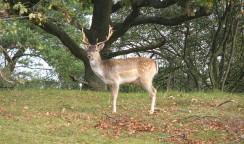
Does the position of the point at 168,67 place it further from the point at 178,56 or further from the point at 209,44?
the point at 209,44

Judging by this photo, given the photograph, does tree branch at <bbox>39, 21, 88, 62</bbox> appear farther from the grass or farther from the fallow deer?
the fallow deer

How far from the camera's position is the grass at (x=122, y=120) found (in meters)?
7.70

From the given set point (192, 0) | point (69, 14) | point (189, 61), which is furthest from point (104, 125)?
point (189, 61)

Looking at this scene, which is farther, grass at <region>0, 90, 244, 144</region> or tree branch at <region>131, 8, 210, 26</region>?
tree branch at <region>131, 8, 210, 26</region>

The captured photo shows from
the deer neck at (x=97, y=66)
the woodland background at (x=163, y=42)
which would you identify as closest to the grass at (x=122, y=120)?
the deer neck at (x=97, y=66)

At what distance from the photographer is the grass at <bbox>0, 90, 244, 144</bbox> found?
303 inches

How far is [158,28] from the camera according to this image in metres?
19.0

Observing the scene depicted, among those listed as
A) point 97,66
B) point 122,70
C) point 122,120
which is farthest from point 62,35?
point 122,120

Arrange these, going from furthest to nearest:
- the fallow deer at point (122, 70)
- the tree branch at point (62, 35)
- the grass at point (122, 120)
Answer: the tree branch at point (62, 35) < the fallow deer at point (122, 70) < the grass at point (122, 120)

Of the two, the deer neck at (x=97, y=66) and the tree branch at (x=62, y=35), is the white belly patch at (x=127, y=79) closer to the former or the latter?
the deer neck at (x=97, y=66)

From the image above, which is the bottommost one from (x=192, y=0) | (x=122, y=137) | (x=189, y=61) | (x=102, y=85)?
(x=122, y=137)

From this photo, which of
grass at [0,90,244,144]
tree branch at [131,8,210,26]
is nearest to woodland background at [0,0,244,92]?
tree branch at [131,8,210,26]

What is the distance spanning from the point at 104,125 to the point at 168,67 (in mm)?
10552

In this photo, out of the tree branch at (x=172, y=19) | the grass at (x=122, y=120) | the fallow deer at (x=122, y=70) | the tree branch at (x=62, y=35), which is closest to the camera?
the grass at (x=122, y=120)
